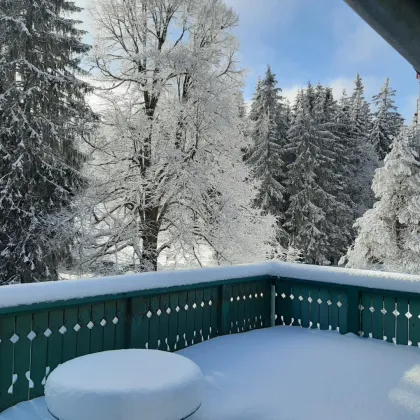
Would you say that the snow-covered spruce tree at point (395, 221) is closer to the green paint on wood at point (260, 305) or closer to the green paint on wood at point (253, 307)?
the green paint on wood at point (260, 305)

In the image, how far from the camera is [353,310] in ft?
17.7

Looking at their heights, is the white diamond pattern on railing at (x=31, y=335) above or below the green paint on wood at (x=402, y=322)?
above

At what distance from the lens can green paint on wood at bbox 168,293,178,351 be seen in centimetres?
469

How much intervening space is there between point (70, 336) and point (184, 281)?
1411 millimetres

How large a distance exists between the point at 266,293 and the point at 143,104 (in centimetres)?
726

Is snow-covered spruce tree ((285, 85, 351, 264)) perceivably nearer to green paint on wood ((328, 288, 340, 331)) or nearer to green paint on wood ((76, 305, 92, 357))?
green paint on wood ((328, 288, 340, 331))

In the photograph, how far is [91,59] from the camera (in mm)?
11547

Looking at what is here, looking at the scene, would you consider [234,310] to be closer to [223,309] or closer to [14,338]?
[223,309]

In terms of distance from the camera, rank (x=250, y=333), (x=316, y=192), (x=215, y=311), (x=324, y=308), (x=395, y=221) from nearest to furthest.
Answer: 1. (x=215, y=311)
2. (x=250, y=333)
3. (x=324, y=308)
4. (x=395, y=221)
5. (x=316, y=192)

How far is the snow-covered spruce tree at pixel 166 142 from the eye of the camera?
10984 mm

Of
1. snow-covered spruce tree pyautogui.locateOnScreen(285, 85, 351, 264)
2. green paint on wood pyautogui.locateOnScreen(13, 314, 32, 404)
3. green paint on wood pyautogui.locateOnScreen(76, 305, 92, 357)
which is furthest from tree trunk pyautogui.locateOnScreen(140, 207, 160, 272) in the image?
snow-covered spruce tree pyautogui.locateOnScreen(285, 85, 351, 264)

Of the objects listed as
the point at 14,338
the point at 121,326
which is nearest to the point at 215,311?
the point at 121,326

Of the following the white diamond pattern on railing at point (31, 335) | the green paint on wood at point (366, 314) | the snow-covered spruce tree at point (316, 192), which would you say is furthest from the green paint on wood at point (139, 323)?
the snow-covered spruce tree at point (316, 192)

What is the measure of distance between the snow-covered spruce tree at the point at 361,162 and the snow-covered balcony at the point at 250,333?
22.6 m
